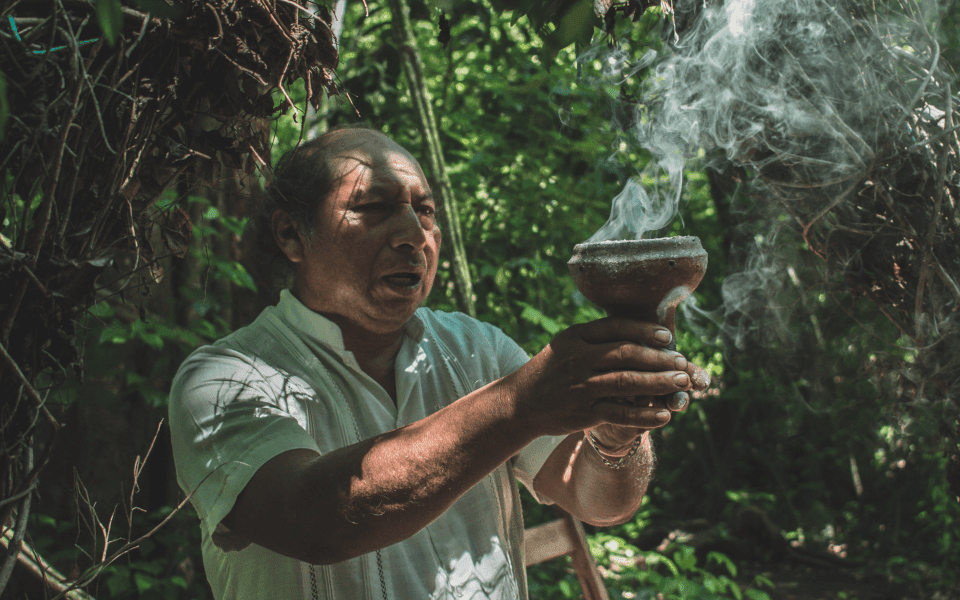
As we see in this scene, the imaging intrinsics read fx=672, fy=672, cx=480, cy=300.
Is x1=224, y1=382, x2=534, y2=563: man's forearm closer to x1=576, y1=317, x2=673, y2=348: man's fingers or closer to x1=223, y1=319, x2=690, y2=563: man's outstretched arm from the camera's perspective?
x1=223, y1=319, x2=690, y2=563: man's outstretched arm

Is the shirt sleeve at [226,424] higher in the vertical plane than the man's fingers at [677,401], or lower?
lower

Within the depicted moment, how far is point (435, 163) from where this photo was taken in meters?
3.62

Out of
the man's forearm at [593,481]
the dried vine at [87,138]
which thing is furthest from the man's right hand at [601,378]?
the dried vine at [87,138]

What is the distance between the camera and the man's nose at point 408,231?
2.03 metres

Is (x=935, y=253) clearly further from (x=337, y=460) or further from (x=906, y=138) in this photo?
(x=337, y=460)

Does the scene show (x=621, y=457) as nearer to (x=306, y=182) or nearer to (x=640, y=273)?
(x=640, y=273)

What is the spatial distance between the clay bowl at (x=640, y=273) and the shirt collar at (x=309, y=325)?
98 cm

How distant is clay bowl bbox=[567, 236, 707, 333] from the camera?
3.98ft

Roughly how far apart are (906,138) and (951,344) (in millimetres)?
536

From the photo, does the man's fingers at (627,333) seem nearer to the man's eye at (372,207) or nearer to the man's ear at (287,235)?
the man's eye at (372,207)

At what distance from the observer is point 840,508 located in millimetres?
A: 7484

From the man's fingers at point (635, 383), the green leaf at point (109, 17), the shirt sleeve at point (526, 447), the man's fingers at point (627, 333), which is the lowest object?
the shirt sleeve at point (526, 447)

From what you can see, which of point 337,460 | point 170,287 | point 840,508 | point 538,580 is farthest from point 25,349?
point 840,508

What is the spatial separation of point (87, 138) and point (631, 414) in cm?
107
